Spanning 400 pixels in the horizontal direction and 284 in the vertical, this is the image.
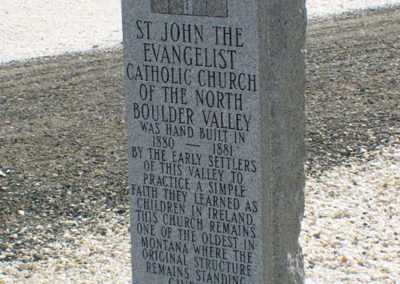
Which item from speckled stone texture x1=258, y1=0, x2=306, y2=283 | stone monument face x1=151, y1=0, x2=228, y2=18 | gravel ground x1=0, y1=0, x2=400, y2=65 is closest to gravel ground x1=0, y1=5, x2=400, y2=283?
gravel ground x1=0, y1=0, x2=400, y2=65

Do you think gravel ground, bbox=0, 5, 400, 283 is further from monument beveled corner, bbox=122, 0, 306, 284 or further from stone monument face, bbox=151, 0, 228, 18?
stone monument face, bbox=151, 0, 228, 18

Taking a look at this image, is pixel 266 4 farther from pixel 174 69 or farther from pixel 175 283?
pixel 175 283

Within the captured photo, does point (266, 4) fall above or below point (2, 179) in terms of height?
above

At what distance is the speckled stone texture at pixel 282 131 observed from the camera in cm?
464

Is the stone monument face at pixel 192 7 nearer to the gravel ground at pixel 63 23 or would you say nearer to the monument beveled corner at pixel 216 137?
the monument beveled corner at pixel 216 137

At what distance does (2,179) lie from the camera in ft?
25.6

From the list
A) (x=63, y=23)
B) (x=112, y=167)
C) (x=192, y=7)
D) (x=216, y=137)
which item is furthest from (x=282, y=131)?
(x=63, y=23)

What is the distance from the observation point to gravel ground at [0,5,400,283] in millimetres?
6273

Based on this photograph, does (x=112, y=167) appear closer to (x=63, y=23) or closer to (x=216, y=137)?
(x=216, y=137)

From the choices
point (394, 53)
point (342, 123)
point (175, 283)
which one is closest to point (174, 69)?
point (175, 283)

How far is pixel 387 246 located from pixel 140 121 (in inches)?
99.0

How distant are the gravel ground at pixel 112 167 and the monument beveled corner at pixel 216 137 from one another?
1.13m

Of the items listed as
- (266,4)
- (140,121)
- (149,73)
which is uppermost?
(266,4)

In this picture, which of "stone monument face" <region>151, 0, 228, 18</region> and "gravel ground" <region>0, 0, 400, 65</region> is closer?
"stone monument face" <region>151, 0, 228, 18</region>
